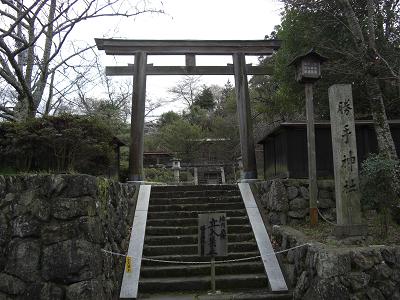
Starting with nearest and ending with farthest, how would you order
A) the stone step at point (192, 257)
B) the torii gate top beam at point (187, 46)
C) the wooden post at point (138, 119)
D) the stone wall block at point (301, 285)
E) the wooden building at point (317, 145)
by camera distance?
the stone wall block at point (301, 285) → the stone step at point (192, 257) → the wooden building at point (317, 145) → the wooden post at point (138, 119) → the torii gate top beam at point (187, 46)

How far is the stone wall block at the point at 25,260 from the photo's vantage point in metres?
5.50

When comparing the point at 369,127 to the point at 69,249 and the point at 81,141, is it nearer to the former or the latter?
the point at 81,141

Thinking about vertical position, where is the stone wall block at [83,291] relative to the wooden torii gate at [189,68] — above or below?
below

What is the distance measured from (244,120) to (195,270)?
5997 mm

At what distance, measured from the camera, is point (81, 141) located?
7.61 m

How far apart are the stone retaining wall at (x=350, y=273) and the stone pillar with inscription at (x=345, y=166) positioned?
904mm

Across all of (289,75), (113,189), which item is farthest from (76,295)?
(289,75)

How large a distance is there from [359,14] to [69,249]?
11.6m

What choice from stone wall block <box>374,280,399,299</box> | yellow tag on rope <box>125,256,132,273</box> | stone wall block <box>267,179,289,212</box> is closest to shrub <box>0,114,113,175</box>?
yellow tag on rope <box>125,256,132,273</box>

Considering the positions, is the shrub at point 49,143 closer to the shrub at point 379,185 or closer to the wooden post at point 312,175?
the wooden post at point 312,175

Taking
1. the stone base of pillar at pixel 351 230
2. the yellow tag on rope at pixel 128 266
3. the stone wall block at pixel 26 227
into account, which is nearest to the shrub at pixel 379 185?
the stone base of pillar at pixel 351 230

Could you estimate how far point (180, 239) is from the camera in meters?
8.27

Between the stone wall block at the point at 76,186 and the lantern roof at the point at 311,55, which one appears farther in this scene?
the lantern roof at the point at 311,55

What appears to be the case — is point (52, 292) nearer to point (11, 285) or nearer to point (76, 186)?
point (11, 285)
